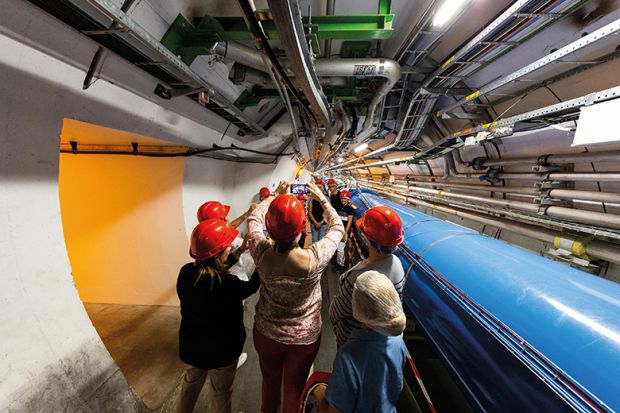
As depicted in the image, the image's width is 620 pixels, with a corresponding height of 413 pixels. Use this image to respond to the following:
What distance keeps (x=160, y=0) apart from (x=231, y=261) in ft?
5.80

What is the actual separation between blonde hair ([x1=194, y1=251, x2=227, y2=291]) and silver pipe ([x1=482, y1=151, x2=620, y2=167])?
11.3 feet

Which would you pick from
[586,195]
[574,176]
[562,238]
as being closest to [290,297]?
[562,238]

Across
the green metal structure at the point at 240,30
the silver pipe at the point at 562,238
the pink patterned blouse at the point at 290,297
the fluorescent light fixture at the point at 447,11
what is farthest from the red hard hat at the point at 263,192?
the silver pipe at the point at 562,238

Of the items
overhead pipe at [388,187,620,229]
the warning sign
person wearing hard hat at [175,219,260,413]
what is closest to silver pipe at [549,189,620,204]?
overhead pipe at [388,187,620,229]

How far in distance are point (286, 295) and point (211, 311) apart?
463 mm

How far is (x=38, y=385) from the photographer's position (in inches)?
44.0

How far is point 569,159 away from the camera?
228 centimetres

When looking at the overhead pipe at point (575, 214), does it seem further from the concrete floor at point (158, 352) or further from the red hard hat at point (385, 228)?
the concrete floor at point (158, 352)

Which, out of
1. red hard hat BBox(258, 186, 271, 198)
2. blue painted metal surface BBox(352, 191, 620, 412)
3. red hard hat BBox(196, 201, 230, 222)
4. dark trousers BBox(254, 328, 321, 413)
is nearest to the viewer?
blue painted metal surface BBox(352, 191, 620, 412)

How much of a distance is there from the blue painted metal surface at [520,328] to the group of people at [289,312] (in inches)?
14.0

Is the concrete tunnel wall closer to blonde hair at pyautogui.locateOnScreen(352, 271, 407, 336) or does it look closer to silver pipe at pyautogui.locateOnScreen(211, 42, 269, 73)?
silver pipe at pyautogui.locateOnScreen(211, 42, 269, 73)

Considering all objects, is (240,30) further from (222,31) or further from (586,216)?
(586,216)

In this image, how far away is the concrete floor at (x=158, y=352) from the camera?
1.90 m

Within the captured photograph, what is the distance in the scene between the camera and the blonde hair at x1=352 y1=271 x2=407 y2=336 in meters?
0.80
